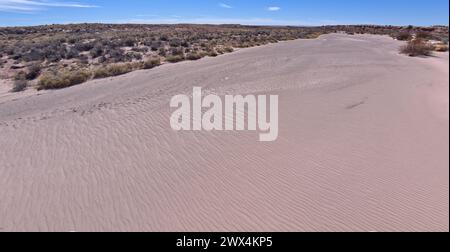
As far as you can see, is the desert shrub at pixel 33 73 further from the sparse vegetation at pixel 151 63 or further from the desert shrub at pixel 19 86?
the sparse vegetation at pixel 151 63

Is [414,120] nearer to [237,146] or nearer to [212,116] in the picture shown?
[237,146]

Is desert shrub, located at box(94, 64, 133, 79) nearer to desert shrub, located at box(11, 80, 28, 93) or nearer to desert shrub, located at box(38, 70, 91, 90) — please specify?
desert shrub, located at box(38, 70, 91, 90)

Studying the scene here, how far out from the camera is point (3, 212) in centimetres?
623

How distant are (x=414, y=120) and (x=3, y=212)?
937 cm

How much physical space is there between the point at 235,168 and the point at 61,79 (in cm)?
1369

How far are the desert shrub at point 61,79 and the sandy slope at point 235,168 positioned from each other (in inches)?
149

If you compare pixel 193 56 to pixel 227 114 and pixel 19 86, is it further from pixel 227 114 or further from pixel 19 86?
pixel 227 114

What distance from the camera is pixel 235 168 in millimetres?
7652

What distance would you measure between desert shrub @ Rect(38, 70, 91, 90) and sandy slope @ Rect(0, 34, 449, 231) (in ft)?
12.4

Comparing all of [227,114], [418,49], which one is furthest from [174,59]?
[418,49]

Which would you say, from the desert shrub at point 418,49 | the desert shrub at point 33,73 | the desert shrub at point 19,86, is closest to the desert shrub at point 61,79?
the desert shrub at point 19,86

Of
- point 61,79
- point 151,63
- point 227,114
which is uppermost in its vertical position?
point 151,63

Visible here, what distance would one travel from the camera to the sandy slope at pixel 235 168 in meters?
5.74
